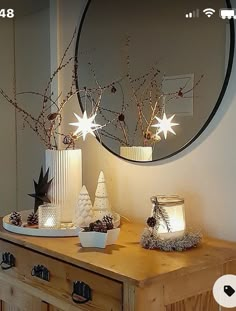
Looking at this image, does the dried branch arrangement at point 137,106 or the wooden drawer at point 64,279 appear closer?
the wooden drawer at point 64,279

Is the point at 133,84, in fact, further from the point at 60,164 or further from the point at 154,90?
the point at 60,164

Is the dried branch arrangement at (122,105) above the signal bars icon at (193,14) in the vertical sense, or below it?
below

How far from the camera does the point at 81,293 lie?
4.46 feet

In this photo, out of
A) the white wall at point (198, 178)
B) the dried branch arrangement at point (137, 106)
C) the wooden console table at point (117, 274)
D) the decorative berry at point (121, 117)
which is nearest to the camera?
the wooden console table at point (117, 274)

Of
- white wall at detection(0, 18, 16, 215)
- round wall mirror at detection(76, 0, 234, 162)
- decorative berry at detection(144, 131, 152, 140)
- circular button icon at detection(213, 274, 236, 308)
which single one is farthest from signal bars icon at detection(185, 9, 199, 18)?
white wall at detection(0, 18, 16, 215)

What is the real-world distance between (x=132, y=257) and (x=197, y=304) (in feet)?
0.79

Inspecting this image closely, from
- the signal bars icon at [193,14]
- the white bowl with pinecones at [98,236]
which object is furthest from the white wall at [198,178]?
the white bowl with pinecones at [98,236]

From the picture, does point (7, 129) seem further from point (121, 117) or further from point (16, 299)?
point (16, 299)

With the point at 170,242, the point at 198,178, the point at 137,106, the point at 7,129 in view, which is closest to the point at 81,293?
the point at 170,242

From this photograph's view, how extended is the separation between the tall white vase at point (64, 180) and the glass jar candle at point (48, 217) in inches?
3.6

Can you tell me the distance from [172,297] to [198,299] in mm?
127

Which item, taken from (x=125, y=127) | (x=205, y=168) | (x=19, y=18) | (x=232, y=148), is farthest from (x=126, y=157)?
(x=19, y=18)

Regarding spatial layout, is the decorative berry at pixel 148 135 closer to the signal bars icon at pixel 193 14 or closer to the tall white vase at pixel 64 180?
the tall white vase at pixel 64 180

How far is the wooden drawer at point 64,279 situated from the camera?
126 cm
